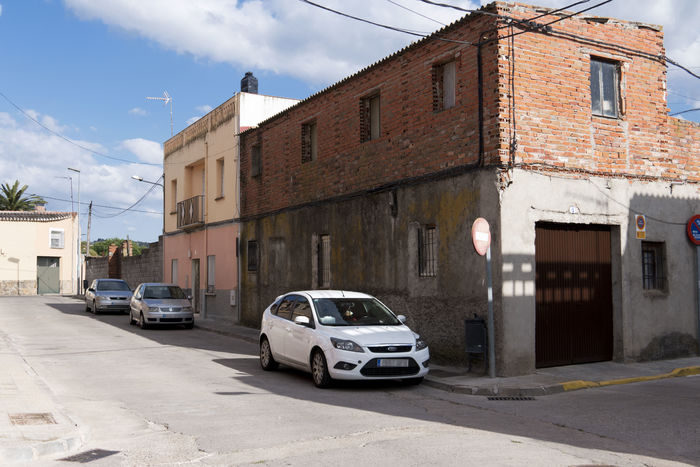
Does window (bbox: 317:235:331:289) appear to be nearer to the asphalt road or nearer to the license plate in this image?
the asphalt road

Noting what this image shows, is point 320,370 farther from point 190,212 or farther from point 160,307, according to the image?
point 190,212

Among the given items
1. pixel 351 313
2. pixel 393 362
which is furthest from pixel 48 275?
pixel 393 362

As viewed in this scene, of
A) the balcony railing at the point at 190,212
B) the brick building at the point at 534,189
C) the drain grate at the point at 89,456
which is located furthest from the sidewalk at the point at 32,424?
the balcony railing at the point at 190,212

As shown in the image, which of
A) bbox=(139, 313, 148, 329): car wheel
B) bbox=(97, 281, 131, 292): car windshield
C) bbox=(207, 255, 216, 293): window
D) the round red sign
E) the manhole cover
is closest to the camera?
A: the manhole cover

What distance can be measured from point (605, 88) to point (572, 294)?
433 centimetres

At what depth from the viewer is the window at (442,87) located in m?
13.6

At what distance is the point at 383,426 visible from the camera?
24.9 feet

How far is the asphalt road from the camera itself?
627cm

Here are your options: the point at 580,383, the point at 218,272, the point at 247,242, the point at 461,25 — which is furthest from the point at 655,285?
the point at 218,272

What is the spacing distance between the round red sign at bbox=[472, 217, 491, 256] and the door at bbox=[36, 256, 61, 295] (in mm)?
48352

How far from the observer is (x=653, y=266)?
1420cm

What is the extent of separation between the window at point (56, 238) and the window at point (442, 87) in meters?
46.3

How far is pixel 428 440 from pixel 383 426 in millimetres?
875

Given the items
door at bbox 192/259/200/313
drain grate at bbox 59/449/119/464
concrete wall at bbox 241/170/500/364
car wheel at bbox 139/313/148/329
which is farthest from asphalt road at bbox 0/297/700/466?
door at bbox 192/259/200/313
